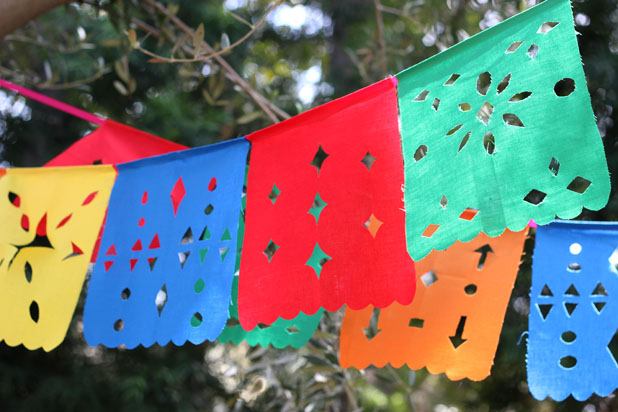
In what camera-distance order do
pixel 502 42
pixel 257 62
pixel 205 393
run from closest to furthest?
pixel 502 42 → pixel 205 393 → pixel 257 62

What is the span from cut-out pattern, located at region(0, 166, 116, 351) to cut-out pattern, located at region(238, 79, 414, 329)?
0.33 meters

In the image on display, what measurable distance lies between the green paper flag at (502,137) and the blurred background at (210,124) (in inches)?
41.8

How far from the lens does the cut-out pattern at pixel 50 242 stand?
3.44 feet

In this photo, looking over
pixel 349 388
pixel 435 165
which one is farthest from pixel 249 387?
pixel 435 165

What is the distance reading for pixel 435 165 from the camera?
2.49 feet

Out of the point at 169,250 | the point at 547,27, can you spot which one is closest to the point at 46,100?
the point at 169,250

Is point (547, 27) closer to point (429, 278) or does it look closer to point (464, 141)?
point (464, 141)

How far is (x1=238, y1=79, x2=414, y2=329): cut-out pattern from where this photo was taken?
31.9 inches

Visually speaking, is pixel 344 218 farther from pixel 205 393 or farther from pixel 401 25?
pixel 401 25

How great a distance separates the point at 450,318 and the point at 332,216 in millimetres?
375

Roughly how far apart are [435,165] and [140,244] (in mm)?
548

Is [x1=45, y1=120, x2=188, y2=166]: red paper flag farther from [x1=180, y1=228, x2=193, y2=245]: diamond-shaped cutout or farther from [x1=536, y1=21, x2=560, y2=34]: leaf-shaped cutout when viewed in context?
[x1=536, y1=21, x2=560, y2=34]: leaf-shaped cutout

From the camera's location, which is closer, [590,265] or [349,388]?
[590,265]

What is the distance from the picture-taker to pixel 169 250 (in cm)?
102
